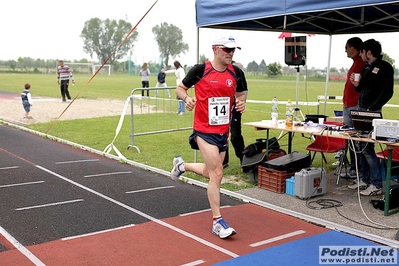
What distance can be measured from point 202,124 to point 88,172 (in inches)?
137

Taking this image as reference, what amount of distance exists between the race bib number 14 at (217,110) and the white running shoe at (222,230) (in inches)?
42.4

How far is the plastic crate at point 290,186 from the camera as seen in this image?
20.9 feet

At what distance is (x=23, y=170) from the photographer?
25.6 ft

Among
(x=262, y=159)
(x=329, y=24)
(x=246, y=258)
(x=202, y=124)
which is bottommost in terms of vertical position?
(x=246, y=258)

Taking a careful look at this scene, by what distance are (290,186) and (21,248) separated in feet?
12.0

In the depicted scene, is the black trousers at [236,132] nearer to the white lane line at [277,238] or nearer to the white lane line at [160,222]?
the white lane line at [160,222]

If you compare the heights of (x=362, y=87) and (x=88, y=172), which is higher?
(x=362, y=87)

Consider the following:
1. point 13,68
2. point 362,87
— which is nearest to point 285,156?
point 362,87

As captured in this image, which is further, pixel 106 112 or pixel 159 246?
pixel 106 112

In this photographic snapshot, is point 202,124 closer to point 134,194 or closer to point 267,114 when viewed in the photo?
point 134,194

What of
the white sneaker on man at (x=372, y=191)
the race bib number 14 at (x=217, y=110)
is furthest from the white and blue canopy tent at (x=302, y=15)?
the white sneaker on man at (x=372, y=191)

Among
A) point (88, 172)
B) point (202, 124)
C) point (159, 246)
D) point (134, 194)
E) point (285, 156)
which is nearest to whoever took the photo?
point (159, 246)

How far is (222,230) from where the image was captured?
187 inches

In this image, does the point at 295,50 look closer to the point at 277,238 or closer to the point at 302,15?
the point at 302,15
